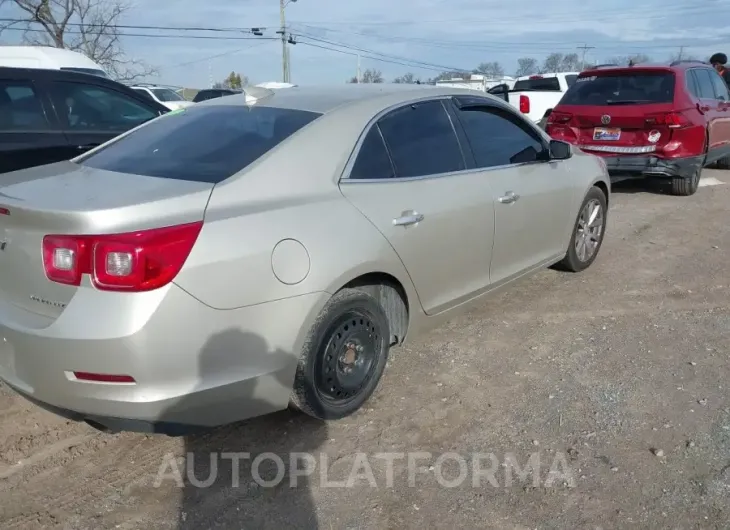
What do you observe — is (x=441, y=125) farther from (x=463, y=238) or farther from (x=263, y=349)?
(x=263, y=349)

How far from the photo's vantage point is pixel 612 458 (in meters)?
2.94

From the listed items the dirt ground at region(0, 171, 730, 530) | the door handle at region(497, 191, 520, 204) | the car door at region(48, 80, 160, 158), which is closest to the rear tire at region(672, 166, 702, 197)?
the dirt ground at region(0, 171, 730, 530)

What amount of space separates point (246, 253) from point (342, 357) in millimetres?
846

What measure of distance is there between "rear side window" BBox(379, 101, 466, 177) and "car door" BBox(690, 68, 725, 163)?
6.00 m

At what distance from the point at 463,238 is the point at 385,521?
1725 millimetres

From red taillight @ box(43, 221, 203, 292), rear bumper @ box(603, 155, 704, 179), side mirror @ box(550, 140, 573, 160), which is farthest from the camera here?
rear bumper @ box(603, 155, 704, 179)

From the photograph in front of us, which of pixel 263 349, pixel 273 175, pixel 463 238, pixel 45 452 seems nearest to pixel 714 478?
pixel 463 238

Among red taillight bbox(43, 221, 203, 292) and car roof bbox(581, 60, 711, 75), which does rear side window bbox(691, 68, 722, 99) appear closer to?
car roof bbox(581, 60, 711, 75)

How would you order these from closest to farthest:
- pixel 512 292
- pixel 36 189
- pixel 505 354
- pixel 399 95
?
pixel 36 189 → pixel 399 95 → pixel 505 354 → pixel 512 292

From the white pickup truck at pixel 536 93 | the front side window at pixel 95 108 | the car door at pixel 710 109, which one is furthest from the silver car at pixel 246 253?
the white pickup truck at pixel 536 93

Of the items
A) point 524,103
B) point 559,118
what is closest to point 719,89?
point 559,118

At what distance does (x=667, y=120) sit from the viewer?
7.94 metres

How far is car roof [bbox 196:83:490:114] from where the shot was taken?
3441mm

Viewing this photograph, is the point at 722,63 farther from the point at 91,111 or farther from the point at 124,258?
the point at 124,258
